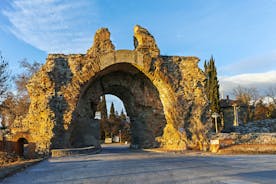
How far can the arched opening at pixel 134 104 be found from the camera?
25672 millimetres

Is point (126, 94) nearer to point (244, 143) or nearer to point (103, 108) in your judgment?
point (244, 143)

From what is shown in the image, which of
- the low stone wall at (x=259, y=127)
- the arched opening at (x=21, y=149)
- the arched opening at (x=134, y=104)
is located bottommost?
the arched opening at (x=21, y=149)

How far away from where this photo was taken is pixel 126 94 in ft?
93.3

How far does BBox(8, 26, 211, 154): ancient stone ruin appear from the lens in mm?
21609

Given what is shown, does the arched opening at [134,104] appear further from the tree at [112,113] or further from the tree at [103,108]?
the tree at [112,113]

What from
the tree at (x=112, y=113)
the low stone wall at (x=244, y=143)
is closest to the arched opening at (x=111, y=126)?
the tree at (x=112, y=113)

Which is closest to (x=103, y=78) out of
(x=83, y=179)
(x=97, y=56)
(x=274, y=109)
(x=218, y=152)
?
(x=97, y=56)

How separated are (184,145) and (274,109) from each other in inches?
1286

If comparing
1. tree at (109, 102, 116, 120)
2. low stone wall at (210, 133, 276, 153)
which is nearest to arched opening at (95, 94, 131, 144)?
tree at (109, 102, 116, 120)

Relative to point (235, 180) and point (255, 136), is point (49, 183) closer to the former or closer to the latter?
point (235, 180)

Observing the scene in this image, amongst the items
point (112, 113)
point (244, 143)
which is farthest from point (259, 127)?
point (112, 113)

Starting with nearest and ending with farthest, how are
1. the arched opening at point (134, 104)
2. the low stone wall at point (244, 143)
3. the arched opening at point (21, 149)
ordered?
the low stone wall at point (244, 143), the arched opening at point (21, 149), the arched opening at point (134, 104)

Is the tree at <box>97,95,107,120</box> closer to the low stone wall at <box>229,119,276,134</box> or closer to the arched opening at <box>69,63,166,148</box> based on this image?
the low stone wall at <box>229,119,276,134</box>

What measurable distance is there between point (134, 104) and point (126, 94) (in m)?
1.56
